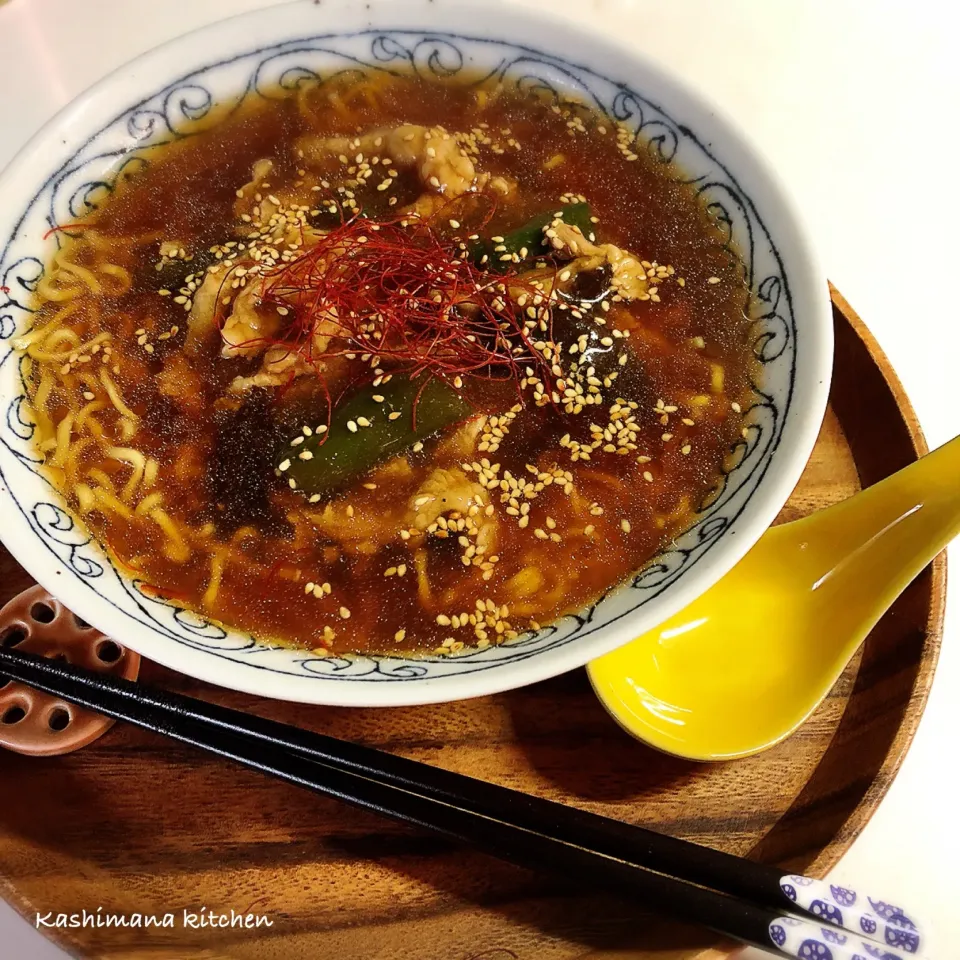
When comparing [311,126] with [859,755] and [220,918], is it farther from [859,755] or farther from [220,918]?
[859,755]

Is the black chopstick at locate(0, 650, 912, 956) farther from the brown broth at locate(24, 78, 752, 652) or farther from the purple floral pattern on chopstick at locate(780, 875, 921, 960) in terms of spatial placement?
the brown broth at locate(24, 78, 752, 652)

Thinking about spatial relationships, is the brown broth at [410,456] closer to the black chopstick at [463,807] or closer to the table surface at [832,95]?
the black chopstick at [463,807]

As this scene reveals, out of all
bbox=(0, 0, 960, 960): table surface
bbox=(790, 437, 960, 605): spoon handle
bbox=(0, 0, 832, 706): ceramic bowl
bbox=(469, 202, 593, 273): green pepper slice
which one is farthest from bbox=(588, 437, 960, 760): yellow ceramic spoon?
bbox=(469, 202, 593, 273): green pepper slice

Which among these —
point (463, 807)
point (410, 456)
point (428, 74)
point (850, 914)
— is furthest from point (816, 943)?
point (428, 74)

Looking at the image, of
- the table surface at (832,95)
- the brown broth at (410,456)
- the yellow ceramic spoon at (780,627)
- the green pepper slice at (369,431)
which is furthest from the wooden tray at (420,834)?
the table surface at (832,95)

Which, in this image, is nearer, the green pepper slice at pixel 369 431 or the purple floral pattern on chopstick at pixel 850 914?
the purple floral pattern on chopstick at pixel 850 914

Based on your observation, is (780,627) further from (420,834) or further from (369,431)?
(369,431)
